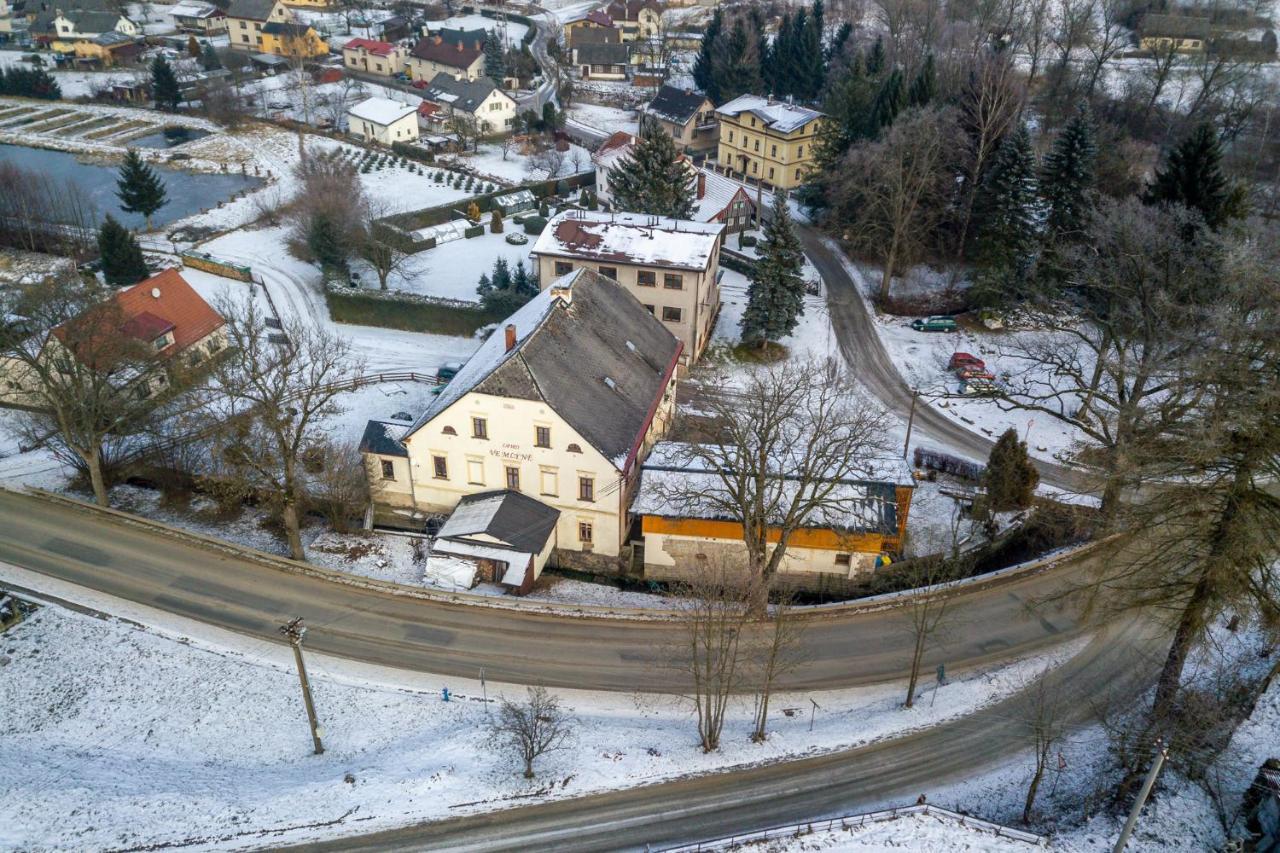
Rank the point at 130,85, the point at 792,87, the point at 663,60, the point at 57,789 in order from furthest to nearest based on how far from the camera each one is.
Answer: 1. the point at 663,60
2. the point at 130,85
3. the point at 792,87
4. the point at 57,789

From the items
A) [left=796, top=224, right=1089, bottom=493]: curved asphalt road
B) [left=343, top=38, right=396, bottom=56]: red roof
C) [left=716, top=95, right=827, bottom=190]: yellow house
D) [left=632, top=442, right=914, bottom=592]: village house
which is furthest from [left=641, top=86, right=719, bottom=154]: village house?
[left=632, top=442, right=914, bottom=592]: village house

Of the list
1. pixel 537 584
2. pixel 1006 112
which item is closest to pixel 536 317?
pixel 537 584

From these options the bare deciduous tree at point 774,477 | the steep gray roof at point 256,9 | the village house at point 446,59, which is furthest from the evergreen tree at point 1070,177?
the steep gray roof at point 256,9

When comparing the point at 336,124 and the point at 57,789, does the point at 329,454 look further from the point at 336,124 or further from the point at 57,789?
the point at 336,124

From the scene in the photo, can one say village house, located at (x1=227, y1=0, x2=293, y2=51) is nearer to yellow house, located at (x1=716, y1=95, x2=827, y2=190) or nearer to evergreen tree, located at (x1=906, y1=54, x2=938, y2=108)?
yellow house, located at (x1=716, y1=95, x2=827, y2=190)

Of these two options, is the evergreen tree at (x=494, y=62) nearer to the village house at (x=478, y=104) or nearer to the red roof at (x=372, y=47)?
the village house at (x=478, y=104)

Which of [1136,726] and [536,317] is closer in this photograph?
[1136,726]
